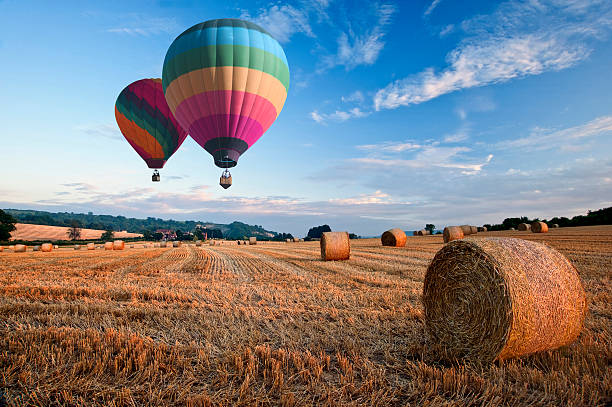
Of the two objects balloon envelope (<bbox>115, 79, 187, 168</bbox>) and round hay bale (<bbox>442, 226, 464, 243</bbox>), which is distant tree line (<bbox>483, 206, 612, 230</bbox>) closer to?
round hay bale (<bbox>442, 226, 464, 243</bbox>)

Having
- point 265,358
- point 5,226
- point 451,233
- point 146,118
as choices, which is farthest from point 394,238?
point 5,226

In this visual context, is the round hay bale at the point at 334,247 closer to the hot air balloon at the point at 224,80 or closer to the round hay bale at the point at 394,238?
the round hay bale at the point at 394,238

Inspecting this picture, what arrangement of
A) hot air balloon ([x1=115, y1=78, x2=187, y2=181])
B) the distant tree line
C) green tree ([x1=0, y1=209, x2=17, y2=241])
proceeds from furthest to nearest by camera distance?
green tree ([x1=0, y1=209, x2=17, y2=241])
the distant tree line
hot air balloon ([x1=115, y1=78, x2=187, y2=181])

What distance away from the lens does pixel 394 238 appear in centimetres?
2288

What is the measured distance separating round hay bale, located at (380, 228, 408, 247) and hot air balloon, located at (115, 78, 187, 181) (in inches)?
757

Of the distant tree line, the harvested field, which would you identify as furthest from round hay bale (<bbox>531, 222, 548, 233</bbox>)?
the harvested field

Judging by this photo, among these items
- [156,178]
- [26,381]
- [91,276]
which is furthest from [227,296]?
[156,178]

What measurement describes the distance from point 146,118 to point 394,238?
21.4 m

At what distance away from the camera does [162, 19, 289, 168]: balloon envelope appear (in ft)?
59.9

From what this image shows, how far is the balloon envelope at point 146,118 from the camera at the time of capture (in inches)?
971

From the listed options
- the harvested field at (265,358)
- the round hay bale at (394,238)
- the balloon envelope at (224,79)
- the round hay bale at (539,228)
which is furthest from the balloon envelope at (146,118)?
the round hay bale at (539,228)

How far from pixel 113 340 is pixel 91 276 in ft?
25.3

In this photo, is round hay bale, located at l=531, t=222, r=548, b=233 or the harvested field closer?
the harvested field

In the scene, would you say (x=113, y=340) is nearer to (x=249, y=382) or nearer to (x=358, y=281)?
(x=249, y=382)
